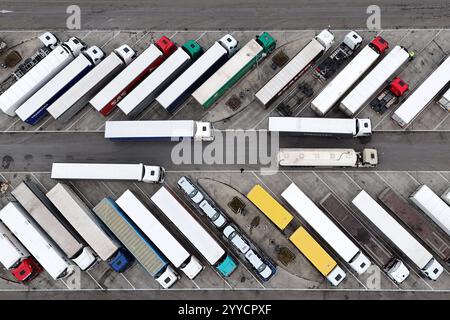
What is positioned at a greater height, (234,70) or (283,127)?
(234,70)

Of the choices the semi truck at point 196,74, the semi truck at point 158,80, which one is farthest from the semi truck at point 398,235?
the semi truck at point 158,80

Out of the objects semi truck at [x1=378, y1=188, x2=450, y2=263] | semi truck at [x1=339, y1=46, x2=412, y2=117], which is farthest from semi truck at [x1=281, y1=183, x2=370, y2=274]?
semi truck at [x1=339, y1=46, x2=412, y2=117]

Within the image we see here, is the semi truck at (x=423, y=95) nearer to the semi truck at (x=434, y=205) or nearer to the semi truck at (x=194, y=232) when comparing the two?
the semi truck at (x=434, y=205)

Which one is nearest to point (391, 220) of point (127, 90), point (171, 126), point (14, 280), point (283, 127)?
point (283, 127)

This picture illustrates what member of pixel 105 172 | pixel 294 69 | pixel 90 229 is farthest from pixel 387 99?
pixel 90 229

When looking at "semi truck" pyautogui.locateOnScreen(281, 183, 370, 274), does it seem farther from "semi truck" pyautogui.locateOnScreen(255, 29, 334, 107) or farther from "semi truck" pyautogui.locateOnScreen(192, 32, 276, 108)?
"semi truck" pyautogui.locateOnScreen(192, 32, 276, 108)

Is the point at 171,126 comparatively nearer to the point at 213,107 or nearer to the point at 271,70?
the point at 213,107
